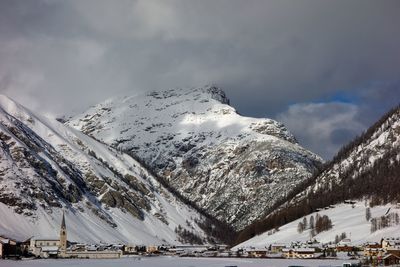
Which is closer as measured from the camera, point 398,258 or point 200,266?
point 200,266

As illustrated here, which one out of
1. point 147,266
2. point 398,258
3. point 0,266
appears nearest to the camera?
point 0,266

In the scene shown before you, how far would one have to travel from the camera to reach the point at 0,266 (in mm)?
165000

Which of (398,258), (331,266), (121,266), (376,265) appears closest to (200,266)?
(121,266)

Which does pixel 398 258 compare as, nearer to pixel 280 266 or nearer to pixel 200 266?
pixel 280 266

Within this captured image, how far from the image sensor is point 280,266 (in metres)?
178

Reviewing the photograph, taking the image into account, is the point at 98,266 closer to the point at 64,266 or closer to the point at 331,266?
the point at 64,266

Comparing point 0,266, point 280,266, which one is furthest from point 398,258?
point 0,266

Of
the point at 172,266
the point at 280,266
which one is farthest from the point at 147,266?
the point at 280,266

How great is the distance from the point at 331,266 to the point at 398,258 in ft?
91.2

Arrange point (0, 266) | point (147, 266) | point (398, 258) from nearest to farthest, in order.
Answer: point (0, 266)
point (147, 266)
point (398, 258)

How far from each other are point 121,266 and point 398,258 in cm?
7485

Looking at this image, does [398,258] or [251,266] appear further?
[398,258]

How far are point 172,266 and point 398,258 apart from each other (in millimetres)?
62096

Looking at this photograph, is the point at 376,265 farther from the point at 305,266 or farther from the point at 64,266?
the point at 64,266
